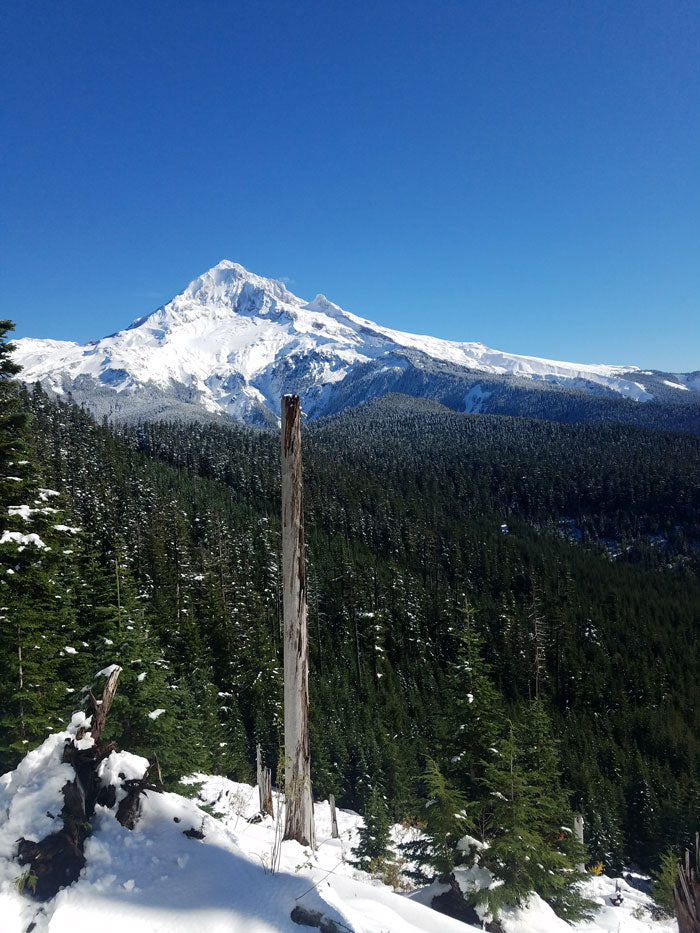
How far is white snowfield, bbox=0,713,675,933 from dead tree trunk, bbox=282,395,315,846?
0.46m

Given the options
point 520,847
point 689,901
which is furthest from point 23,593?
point 689,901

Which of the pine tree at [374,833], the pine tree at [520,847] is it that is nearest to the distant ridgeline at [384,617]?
the pine tree at [520,847]

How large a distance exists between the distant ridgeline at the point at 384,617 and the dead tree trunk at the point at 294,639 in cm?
78

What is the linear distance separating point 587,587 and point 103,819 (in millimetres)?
90411

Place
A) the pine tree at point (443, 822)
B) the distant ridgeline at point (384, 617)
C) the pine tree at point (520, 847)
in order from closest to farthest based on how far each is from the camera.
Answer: the pine tree at point (520, 847) → the pine tree at point (443, 822) → the distant ridgeline at point (384, 617)

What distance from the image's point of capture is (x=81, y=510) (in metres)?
56.3

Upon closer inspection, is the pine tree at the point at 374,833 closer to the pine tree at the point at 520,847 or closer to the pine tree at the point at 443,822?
the pine tree at the point at 520,847

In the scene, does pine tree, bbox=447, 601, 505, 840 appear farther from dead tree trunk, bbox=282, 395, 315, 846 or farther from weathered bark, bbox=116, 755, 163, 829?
weathered bark, bbox=116, 755, 163, 829

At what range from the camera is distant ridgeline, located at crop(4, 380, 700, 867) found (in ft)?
61.6

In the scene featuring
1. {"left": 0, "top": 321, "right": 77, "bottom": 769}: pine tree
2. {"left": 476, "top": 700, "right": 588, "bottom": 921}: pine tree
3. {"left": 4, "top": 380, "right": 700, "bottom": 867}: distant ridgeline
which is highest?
{"left": 0, "top": 321, "right": 77, "bottom": 769}: pine tree

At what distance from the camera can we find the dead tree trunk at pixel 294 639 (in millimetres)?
6215

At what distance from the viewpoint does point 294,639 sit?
6523 millimetres

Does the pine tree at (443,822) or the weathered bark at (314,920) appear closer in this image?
the weathered bark at (314,920)

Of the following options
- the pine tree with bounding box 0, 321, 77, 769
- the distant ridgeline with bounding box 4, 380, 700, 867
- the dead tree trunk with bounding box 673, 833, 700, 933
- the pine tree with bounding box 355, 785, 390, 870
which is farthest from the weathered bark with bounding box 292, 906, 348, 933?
the pine tree with bounding box 355, 785, 390, 870
